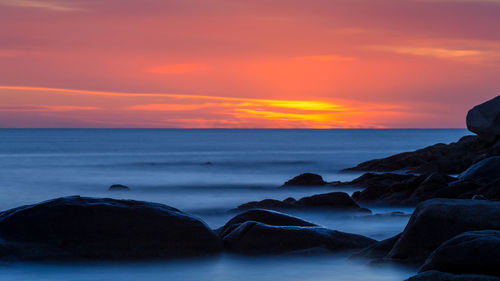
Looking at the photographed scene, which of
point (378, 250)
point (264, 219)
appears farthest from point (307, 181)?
point (378, 250)

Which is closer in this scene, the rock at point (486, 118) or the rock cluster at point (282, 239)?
the rock cluster at point (282, 239)

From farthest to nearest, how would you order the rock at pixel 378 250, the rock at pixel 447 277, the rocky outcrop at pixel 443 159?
the rocky outcrop at pixel 443 159 → the rock at pixel 378 250 → the rock at pixel 447 277

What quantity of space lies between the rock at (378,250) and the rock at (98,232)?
234 cm

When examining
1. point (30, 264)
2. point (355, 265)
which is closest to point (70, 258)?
point (30, 264)

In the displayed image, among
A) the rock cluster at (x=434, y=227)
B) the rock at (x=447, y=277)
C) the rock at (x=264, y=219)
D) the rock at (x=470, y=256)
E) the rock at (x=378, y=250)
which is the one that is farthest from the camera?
the rock at (x=264, y=219)

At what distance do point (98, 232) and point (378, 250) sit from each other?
172 inches

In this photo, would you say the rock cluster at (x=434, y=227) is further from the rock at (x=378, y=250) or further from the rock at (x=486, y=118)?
the rock at (x=486, y=118)

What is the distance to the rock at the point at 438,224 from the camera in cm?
916

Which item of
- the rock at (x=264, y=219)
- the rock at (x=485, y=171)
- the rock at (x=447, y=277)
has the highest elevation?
the rock at (x=485, y=171)

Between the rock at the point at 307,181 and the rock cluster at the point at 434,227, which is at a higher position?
the rock at the point at 307,181

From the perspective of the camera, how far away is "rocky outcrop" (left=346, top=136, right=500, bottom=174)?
30394 mm

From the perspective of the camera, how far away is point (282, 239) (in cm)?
1072

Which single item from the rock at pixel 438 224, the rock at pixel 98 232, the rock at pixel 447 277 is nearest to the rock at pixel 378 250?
the rock at pixel 438 224

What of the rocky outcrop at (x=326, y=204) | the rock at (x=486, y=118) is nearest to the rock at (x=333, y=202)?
the rocky outcrop at (x=326, y=204)
